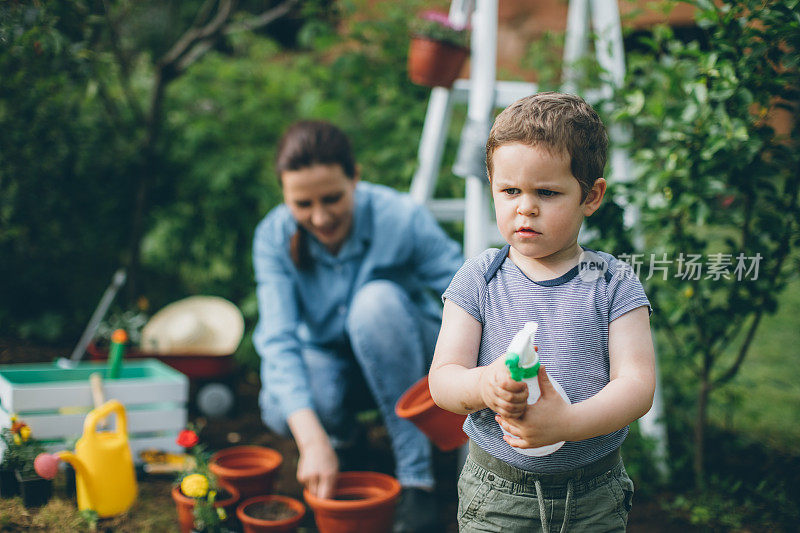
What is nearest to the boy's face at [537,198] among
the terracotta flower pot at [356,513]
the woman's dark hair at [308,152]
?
the terracotta flower pot at [356,513]

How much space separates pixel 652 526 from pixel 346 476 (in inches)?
37.1

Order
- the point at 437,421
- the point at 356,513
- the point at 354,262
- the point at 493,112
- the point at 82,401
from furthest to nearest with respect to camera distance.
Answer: the point at 493,112 → the point at 354,262 → the point at 82,401 → the point at 356,513 → the point at 437,421

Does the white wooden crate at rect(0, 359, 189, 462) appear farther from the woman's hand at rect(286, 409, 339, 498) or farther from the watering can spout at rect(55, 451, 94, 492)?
the woman's hand at rect(286, 409, 339, 498)

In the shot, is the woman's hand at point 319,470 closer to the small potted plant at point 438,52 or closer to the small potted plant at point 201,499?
the small potted plant at point 201,499

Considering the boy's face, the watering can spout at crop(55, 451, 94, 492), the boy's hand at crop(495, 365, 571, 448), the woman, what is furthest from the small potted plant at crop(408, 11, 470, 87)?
the boy's hand at crop(495, 365, 571, 448)

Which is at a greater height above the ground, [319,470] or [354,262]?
[354,262]

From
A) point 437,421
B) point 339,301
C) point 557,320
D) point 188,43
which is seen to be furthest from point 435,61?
point 557,320

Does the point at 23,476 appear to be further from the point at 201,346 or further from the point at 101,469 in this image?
the point at 201,346

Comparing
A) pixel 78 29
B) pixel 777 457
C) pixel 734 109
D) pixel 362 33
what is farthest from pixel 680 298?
pixel 78 29

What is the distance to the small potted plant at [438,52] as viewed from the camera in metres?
2.57

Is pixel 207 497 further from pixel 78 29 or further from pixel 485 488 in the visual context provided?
pixel 78 29

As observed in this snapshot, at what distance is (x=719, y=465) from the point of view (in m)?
2.38

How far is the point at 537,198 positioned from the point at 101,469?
4.96 feet

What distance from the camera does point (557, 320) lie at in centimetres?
109
